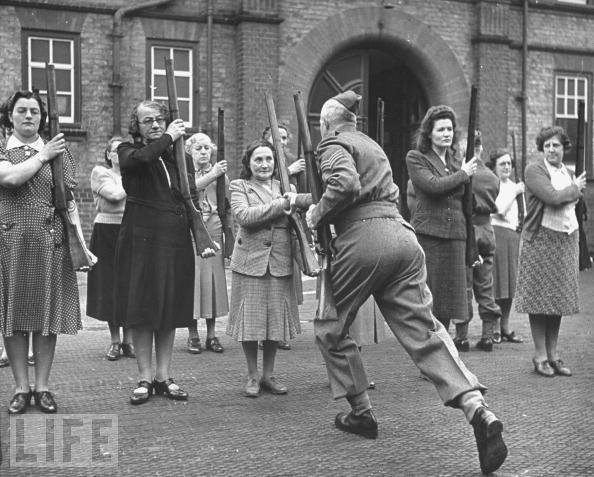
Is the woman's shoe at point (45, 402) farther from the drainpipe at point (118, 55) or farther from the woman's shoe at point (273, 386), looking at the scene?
the drainpipe at point (118, 55)

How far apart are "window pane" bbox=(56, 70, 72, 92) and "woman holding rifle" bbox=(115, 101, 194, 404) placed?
1076 centimetres

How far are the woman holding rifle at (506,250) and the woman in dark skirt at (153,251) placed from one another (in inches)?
→ 158

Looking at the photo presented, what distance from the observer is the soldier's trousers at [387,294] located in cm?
470

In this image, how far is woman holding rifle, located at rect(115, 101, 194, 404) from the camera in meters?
5.82

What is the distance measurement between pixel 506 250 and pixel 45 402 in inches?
207

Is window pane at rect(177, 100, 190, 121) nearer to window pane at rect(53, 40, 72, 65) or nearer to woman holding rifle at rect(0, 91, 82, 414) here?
window pane at rect(53, 40, 72, 65)

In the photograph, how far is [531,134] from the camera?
1967 cm

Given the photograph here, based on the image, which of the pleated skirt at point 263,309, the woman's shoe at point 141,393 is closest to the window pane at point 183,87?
the pleated skirt at point 263,309

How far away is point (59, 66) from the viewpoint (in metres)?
16.0

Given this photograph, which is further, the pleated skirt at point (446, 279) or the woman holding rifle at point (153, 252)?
the pleated skirt at point (446, 279)

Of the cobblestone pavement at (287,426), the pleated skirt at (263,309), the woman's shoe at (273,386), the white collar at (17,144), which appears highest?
the white collar at (17,144)

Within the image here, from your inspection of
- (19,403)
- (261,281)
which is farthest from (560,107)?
(19,403)

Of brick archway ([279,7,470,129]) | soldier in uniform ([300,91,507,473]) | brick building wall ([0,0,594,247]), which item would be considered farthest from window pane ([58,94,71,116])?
soldier in uniform ([300,91,507,473])

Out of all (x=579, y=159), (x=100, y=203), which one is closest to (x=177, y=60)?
(x=100, y=203)
